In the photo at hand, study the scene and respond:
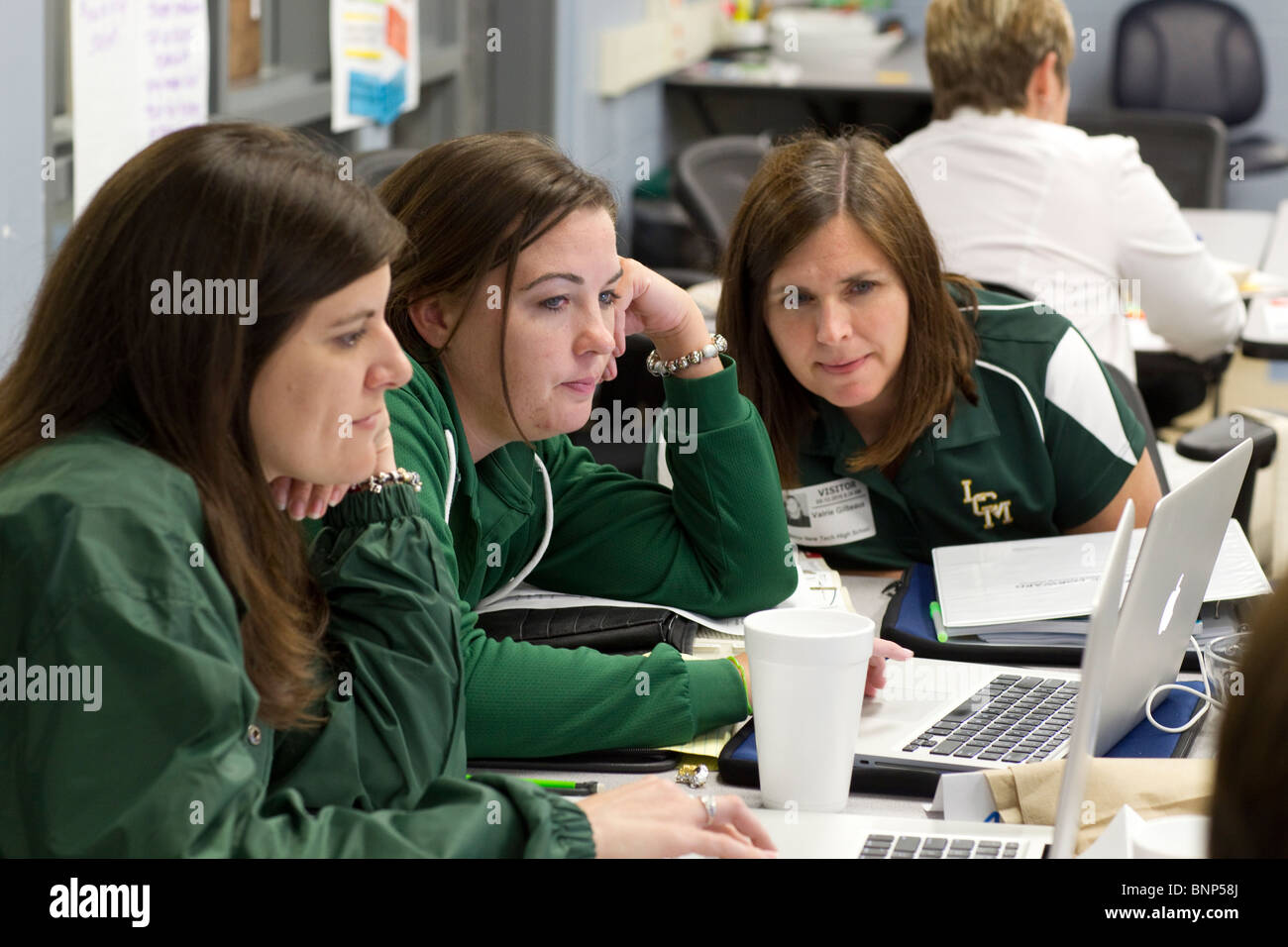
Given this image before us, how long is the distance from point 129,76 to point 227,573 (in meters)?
1.60

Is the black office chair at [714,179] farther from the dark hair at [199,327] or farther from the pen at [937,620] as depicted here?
the dark hair at [199,327]

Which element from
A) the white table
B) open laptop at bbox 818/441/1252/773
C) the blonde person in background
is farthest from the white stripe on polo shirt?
the white table

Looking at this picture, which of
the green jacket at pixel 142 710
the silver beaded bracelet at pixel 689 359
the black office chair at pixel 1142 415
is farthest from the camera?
the black office chair at pixel 1142 415

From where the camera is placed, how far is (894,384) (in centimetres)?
181

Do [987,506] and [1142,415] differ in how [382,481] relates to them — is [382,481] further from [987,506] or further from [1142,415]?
[1142,415]

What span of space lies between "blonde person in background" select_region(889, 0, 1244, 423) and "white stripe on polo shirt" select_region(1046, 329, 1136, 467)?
957 millimetres

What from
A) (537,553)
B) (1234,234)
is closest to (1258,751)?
(537,553)

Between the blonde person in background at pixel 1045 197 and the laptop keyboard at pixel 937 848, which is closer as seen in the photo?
the laptop keyboard at pixel 937 848

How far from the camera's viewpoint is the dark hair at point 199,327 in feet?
3.05

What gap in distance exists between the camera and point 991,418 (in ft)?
5.93

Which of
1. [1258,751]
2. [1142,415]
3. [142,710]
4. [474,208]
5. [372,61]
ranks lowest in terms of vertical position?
[1142,415]

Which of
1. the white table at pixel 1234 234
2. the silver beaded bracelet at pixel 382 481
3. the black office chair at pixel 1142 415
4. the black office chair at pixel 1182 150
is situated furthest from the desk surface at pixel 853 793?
the black office chair at pixel 1182 150

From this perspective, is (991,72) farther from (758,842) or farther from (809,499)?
(758,842)
